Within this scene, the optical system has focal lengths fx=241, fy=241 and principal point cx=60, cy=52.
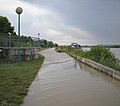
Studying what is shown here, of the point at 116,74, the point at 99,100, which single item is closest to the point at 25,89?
the point at 99,100

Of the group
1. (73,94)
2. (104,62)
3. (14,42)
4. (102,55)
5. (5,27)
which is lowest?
(73,94)

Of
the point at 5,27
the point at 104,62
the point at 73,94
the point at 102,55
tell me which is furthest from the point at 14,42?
the point at 5,27

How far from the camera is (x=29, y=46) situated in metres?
24.6

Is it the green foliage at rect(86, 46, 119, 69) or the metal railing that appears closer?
the green foliage at rect(86, 46, 119, 69)

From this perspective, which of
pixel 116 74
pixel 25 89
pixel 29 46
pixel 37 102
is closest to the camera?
pixel 37 102

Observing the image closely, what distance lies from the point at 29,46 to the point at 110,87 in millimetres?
15644

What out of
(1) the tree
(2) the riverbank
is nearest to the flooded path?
(2) the riverbank

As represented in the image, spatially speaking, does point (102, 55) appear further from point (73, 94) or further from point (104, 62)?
point (73, 94)

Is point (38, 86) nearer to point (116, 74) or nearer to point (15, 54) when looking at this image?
point (116, 74)

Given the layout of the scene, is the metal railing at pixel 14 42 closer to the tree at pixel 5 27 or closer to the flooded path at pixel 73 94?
the flooded path at pixel 73 94

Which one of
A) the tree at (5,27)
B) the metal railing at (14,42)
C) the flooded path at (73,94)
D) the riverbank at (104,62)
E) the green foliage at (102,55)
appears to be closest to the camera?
the flooded path at (73,94)

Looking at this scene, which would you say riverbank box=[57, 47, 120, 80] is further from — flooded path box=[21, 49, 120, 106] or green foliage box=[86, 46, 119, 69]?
flooded path box=[21, 49, 120, 106]

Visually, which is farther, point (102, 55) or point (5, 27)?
point (5, 27)

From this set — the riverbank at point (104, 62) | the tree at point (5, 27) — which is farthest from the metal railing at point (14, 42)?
the tree at point (5, 27)
